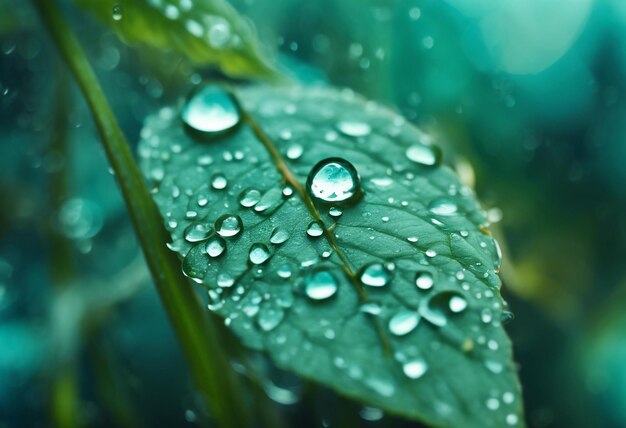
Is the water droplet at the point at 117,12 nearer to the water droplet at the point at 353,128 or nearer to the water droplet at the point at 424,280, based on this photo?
the water droplet at the point at 353,128

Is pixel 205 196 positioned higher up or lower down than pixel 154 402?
higher up

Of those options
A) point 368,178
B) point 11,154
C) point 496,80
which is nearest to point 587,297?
point 496,80

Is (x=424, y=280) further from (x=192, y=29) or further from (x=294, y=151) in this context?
(x=192, y=29)

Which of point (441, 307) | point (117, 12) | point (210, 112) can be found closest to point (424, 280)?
point (441, 307)

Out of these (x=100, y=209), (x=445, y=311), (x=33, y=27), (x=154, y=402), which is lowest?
(x=154, y=402)

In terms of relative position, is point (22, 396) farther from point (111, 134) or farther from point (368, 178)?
point (368, 178)

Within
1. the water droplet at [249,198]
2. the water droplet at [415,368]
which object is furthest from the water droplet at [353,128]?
the water droplet at [415,368]

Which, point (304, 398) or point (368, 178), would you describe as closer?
point (368, 178)
